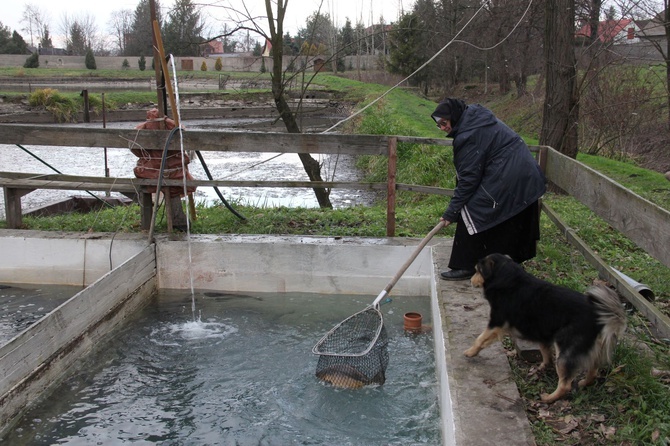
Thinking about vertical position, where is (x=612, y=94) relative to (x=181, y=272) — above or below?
above

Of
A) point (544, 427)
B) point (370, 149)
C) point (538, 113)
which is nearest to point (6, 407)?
point (544, 427)

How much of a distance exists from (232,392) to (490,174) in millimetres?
2965

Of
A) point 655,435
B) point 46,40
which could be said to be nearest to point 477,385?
point 655,435

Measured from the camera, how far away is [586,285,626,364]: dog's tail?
3586 millimetres

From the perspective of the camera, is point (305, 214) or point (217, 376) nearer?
point (217, 376)

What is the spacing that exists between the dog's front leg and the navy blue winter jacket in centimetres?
144

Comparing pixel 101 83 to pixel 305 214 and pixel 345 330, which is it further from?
pixel 345 330

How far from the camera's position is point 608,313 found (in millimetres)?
3605

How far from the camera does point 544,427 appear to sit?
3561 millimetres

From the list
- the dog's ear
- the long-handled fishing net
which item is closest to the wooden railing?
the long-handled fishing net

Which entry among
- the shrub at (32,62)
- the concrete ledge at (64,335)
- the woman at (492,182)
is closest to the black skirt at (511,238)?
the woman at (492,182)

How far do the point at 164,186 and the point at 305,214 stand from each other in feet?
7.11

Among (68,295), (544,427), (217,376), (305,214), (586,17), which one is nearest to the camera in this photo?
(544,427)

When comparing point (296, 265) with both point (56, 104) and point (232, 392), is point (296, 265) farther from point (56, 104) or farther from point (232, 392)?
point (56, 104)
